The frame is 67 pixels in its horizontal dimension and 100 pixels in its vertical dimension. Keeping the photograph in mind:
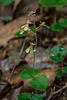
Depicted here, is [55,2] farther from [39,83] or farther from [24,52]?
[39,83]

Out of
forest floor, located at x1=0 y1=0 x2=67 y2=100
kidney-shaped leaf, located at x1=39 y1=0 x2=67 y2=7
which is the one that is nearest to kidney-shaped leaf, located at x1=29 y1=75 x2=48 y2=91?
forest floor, located at x1=0 y1=0 x2=67 y2=100

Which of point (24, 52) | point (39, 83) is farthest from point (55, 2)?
point (39, 83)

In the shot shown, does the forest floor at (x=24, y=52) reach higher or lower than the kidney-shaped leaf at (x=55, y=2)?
lower

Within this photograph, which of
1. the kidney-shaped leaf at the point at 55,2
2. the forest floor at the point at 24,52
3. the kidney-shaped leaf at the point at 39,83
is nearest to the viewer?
the kidney-shaped leaf at the point at 39,83

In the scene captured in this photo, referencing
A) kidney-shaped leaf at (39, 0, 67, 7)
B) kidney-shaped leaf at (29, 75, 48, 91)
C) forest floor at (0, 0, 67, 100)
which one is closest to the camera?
kidney-shaped leaf at (29, 75, 48, 91)

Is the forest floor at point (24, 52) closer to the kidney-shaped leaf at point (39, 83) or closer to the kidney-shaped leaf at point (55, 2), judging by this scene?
the kidney-shaped leaf at point (39, 83)

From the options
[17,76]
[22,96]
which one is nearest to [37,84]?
[22,96]

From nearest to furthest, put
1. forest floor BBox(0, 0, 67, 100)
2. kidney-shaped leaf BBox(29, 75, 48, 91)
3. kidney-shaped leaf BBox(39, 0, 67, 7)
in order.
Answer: kidney-shaped leaf BBox(29, 75, 48, 91), forest floor BBox(0, 0, 67, 100), kidney-shaped leaf BBox(39, 0, 67, 7)

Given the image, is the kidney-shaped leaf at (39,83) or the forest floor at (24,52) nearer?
the kidney-shaped leaf at (39,83)

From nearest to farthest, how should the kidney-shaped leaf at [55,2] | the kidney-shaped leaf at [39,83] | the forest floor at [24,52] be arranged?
the kidney-shaped leaf at [39,83]
the forest floor at [24,52]
the kidney-shaped leaf at [55,2]

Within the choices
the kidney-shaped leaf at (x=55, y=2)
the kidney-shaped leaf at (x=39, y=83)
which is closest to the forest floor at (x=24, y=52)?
the kidney-shaped leaf at (x=39, y=83)

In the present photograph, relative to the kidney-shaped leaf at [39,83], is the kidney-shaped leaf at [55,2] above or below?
above

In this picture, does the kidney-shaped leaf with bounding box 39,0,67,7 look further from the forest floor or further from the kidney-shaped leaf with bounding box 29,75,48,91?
the kidney-shaped leaf with bounding box 29,75,48,91
